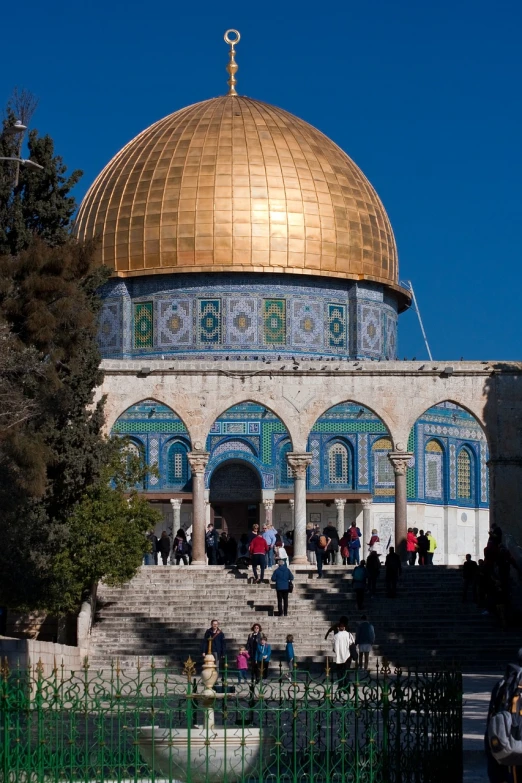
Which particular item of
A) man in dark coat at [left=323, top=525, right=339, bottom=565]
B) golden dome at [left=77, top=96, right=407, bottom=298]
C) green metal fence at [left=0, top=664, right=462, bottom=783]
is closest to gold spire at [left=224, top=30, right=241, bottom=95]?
golden dome at [left=77, top=96, right=407, bottom=298]

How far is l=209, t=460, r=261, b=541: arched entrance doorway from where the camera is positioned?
1331 inches

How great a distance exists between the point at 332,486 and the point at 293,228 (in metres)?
5.77

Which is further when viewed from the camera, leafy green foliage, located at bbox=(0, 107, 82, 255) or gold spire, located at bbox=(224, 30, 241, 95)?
gold spire, located at bbox=(224, 30, 241, 95)

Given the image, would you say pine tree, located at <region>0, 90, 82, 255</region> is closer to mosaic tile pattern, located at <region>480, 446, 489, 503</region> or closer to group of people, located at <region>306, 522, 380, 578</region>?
group of people, located at <region>306, 522, 380, 578</region>

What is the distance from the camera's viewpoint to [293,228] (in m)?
33.4

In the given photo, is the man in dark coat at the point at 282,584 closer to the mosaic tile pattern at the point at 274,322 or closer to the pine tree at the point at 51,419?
the pine tree at the point at 51,419

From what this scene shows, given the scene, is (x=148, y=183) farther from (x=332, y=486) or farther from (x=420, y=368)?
(x=420, y=368)

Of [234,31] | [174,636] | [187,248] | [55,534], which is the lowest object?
[174,636]

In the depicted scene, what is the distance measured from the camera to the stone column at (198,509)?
2398 cm

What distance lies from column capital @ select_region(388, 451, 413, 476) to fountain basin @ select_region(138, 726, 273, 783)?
632 inches

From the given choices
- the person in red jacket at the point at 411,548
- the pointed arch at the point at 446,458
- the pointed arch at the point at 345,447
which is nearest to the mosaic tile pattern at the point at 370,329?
the pointed arch at the point at 345,447

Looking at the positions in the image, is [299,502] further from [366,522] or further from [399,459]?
[366,522]

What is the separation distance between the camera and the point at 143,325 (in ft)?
109

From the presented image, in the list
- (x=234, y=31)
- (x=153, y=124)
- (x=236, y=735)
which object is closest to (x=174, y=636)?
(x=236, y=735)
